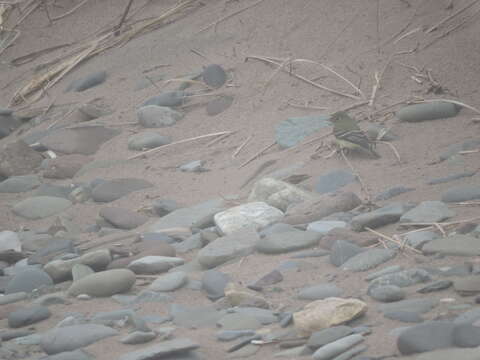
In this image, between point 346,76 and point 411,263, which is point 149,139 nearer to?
point 346,76

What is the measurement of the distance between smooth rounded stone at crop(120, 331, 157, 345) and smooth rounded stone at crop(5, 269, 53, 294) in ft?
3.16

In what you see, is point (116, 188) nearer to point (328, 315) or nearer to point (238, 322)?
point (238, 322)

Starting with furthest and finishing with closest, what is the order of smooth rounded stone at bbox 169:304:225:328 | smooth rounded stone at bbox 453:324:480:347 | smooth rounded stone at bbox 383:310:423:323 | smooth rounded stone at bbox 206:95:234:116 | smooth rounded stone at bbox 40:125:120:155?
smooth rounded stone at bbox 40:125:120:155
smooth rounded stone at bbox 206:95:234:116
smooth rounded stone at bbox 169:304:225:328
smooth rounded stone at bbox 383:310:423:323
smooth rounded stone at bbox 453:324:480:347

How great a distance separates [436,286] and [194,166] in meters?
2.61

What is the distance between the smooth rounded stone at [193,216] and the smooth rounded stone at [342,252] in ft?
3.34

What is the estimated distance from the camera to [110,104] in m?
6.30

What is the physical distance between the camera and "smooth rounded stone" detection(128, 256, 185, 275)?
346cm

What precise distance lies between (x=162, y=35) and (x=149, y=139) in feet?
5.57

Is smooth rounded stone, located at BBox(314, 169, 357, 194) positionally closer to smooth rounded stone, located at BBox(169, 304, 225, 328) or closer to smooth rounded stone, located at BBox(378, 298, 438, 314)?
smooth rounded stone, located at BBox(169, 304, 225, 328)

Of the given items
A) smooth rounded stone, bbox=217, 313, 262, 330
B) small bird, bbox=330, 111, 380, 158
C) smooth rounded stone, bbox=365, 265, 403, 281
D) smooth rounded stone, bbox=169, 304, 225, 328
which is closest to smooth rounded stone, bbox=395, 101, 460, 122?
small bird, bbox=330, 111, 380, 158

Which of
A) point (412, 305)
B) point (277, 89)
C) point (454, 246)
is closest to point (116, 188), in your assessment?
point (277, 89)

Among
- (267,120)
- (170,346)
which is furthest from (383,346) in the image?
(267,120)

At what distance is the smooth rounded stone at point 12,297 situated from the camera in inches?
131

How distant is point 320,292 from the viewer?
2.80 metres
